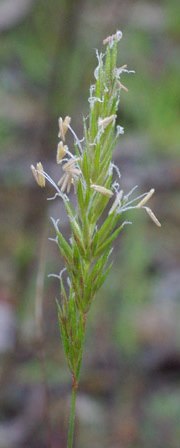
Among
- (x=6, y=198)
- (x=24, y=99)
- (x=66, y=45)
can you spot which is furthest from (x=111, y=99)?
(x=6, y=198)

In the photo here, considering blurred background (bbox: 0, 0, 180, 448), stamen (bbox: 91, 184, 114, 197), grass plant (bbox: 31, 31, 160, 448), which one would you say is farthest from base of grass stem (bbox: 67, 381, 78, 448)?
blurred background (bbox: 0, 0, 180, 448)

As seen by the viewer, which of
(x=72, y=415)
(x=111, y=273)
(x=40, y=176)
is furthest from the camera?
(x=111, y=273)

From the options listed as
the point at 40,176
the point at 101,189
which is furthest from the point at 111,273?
the point at 101,189

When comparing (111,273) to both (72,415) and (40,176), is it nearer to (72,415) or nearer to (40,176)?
(40,176)

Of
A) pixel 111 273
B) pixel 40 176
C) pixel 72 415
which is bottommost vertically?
pixel 111 273

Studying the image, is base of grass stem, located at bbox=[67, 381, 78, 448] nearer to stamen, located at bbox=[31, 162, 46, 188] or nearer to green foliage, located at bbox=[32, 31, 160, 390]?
green foliage, located at bbox=[32, 31, 160, 390]

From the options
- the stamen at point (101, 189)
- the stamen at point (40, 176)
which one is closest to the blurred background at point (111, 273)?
the stamen at point (40, 176)

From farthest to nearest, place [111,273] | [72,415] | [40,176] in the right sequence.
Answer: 1. [111,273]
2. [40,176]
3. [72,415]

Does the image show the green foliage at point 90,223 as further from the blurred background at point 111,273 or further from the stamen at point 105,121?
the blurred background at point 111,273

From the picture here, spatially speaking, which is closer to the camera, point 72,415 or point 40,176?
point 72,415

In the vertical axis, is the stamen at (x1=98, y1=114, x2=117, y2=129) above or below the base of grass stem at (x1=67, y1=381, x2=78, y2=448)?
above
